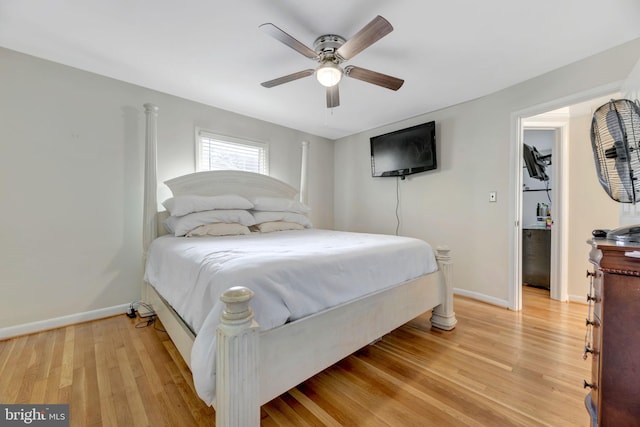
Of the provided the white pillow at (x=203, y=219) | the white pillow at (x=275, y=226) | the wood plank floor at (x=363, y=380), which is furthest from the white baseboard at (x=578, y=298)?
the white pillow at (x=203, y=219)

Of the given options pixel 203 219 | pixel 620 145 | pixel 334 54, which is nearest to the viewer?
pixel 620 145

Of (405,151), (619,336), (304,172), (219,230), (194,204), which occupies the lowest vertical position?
(619,336)

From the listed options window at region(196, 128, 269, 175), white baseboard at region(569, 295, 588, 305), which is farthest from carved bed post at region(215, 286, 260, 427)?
white baseboard at region(569, 295, 588, 305)

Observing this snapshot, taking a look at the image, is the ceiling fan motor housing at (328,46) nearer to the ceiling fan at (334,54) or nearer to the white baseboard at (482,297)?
the ceiling fan at (334,54)

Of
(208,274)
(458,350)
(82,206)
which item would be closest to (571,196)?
(458,350)

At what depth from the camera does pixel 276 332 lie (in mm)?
1130

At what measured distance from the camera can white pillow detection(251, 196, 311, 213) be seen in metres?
2.99

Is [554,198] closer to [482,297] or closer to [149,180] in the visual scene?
[482,297]

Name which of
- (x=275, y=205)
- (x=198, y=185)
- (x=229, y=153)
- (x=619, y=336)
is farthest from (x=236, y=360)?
(x=229, y=153)

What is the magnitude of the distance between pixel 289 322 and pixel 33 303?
94.3 inches

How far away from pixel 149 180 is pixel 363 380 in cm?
254

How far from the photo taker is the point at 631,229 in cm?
97

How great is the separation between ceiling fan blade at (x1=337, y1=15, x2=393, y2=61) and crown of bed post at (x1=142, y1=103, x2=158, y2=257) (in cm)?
195

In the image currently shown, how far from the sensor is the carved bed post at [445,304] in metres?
2.17
